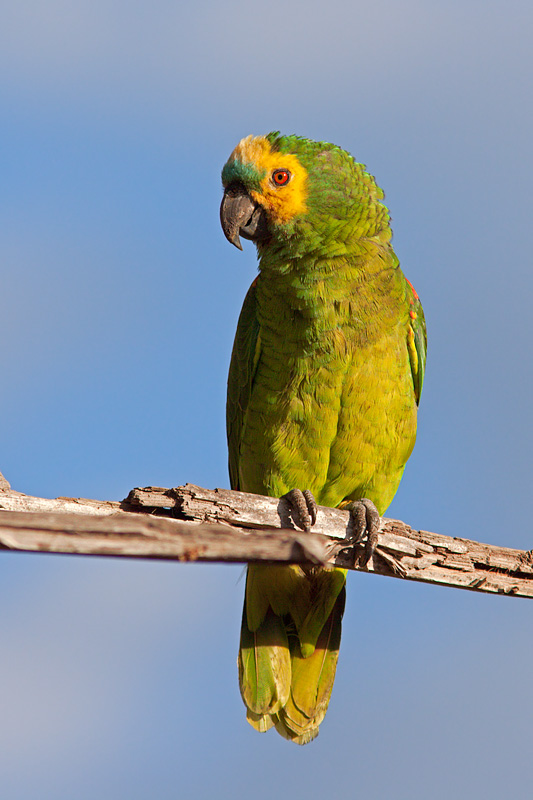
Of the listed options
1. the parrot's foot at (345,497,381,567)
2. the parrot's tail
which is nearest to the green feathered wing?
the parrot's tail

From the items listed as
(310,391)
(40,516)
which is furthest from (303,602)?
(40,516)

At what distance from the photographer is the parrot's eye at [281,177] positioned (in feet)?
13.3

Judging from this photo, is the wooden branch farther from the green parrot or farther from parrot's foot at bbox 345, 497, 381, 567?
the green parrot

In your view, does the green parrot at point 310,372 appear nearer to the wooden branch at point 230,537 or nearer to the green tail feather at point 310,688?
the green tail feather at point 310,688

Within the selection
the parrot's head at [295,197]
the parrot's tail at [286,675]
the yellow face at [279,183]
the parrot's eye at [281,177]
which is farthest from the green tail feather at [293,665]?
the parrot's eye at [281,177]

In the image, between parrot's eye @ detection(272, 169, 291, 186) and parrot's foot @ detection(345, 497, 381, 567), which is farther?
parrot's eye @ detection(272, 169, 291, 186)

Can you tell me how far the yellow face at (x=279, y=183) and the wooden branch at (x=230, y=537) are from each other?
167cm

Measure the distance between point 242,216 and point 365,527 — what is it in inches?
74.3

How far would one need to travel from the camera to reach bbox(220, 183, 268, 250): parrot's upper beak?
4.15 m

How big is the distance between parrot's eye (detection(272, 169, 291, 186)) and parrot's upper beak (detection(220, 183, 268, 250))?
169mm

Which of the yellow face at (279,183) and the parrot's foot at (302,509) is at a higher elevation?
the yellow face at (279,183)

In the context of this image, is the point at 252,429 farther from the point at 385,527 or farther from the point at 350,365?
the point at 385,527

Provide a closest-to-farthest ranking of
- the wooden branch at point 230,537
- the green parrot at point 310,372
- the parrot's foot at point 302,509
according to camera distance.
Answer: the wooden branch at point 230,537 → the parrot's foot at point 302,509 → the green parrot at point 310,372

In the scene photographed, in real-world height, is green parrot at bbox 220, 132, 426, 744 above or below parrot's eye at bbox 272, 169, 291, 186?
below
